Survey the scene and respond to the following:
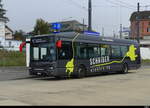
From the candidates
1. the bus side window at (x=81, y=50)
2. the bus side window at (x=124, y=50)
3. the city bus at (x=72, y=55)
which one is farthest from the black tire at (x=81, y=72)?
the bus side window at (x=124, y=50)

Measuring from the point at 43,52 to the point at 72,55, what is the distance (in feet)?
6.20

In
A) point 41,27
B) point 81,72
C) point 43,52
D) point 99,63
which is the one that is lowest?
point 81,72

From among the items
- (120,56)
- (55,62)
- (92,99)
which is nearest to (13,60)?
(120,56)

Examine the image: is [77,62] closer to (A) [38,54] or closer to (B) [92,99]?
(A) [38,54]

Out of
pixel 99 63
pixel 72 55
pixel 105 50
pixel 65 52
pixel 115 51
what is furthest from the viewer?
pixel 115 51

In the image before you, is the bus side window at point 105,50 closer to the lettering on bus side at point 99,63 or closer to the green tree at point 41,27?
the lettering on bus side at point 99,63

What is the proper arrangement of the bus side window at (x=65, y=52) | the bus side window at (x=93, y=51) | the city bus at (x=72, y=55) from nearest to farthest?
the city bus at (x=72, y=55)
the bus side window at (x=65, y=52)
the bus side window at (x=93, y=51)

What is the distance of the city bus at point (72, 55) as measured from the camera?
64.3ft

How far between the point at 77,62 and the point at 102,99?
387 inches

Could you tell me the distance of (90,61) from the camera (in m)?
22.2

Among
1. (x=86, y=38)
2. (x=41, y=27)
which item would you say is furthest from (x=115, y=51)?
(x=41, y=27)

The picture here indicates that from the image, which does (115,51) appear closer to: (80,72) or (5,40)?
(80,72)

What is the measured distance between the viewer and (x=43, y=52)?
20.2 meters

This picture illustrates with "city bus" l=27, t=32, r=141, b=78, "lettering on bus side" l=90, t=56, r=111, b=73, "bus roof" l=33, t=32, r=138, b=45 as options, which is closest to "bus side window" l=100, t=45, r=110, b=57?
"city bus" l=27, t=32, r=141, b=78
